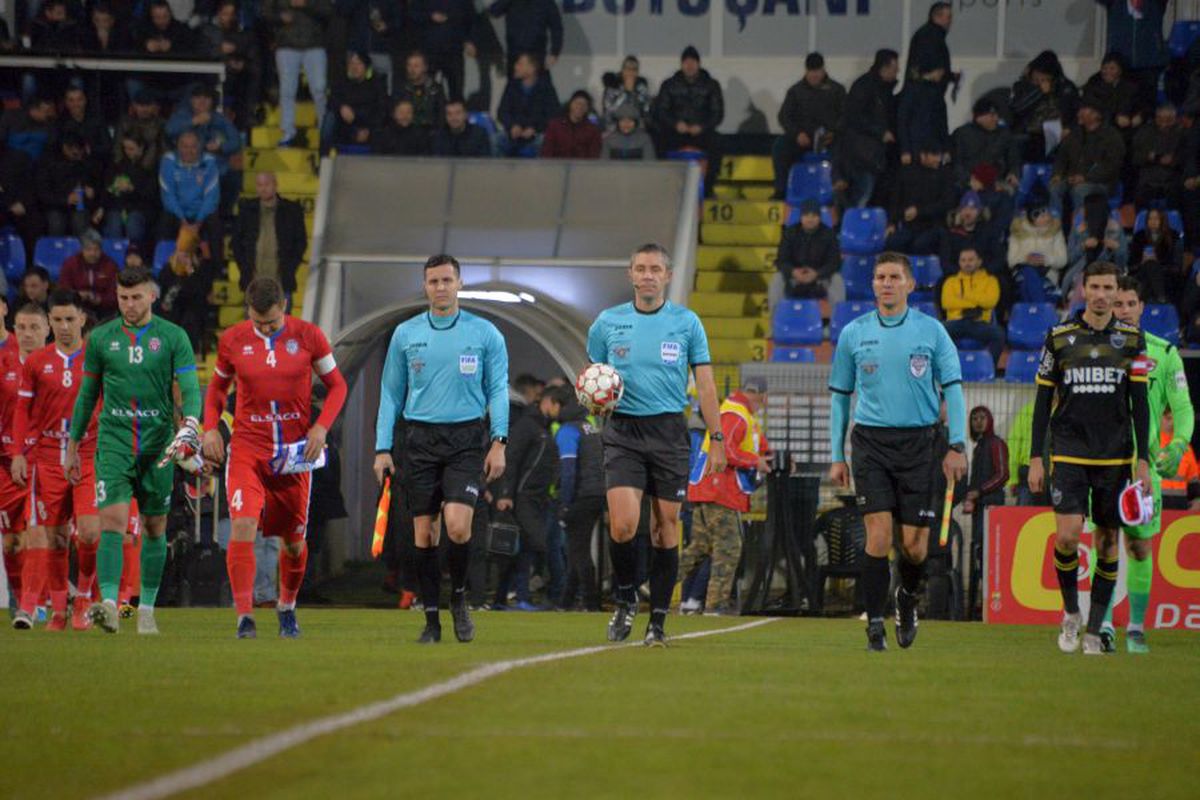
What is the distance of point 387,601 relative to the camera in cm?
2039

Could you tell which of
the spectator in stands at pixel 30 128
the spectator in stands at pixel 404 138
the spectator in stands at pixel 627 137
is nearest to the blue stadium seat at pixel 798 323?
the spectator in stands at pixel 627 137

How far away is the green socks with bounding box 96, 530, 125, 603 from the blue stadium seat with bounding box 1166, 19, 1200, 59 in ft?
62.4

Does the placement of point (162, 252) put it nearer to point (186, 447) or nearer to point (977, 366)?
point (977, 366)

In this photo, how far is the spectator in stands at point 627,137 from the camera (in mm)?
25406

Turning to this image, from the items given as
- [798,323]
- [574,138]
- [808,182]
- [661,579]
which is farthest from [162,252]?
[661,579]

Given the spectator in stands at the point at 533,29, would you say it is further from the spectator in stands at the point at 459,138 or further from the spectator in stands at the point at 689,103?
the spectator in stands at the point at 459,138

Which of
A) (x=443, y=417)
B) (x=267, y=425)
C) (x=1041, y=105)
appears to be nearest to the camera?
(x=443, y=417)

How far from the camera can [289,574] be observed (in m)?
12.4

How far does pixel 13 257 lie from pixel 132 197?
1670 mm

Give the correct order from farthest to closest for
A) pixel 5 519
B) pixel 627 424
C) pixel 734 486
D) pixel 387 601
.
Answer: pixel 387 601 < pixel 734 486 < pixel 5 519 < pixel 627 424

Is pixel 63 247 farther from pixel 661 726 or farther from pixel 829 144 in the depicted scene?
pixel 661 726

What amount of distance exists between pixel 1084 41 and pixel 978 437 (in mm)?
11150

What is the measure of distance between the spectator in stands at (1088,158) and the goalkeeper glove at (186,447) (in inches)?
600

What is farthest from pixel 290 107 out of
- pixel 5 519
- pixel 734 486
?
pixel 5 519
